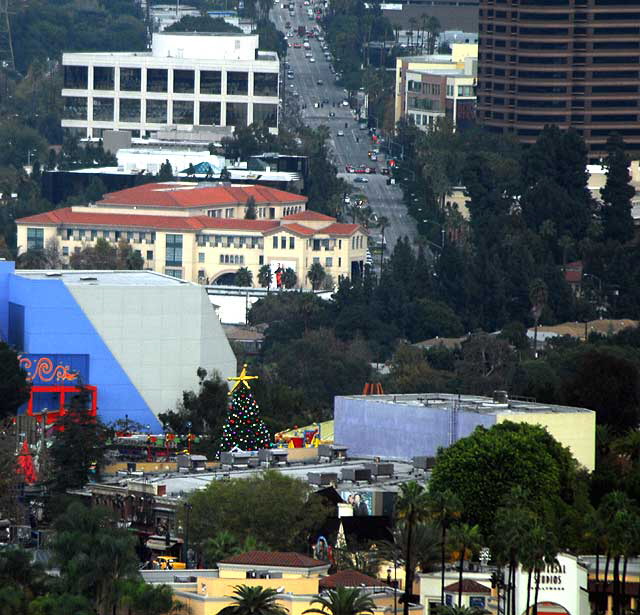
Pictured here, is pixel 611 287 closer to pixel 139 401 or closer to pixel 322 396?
pixel 322 396

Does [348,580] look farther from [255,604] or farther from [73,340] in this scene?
[73,340]

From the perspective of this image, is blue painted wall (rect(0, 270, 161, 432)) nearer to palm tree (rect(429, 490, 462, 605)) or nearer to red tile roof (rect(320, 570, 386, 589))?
red tile roof (rect(320, 570, 386, 589))

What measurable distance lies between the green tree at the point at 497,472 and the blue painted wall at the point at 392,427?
799cm

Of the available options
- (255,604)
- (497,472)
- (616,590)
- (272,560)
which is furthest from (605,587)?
(497,472)

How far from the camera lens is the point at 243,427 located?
109562mm

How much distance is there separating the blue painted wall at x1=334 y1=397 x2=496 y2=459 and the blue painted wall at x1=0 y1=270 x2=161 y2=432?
21753mm

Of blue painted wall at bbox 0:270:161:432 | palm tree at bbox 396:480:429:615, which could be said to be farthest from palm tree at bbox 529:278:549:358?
palm tree at bbox 396:480:429:615

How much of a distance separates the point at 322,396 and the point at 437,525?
7375 centimetres

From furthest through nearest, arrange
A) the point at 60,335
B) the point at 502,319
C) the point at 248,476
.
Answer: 1. the point at 502,319
2. the point at 60,335
3. the point at 248,476

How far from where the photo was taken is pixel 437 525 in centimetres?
7969

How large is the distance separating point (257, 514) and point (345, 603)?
15525 millimetres

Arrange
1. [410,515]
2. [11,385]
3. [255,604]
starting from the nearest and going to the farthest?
1. [255,604]
2. [410,515]
3. [11,385]

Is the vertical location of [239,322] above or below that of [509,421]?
below

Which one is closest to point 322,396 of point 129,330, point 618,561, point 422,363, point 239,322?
point 422,363
